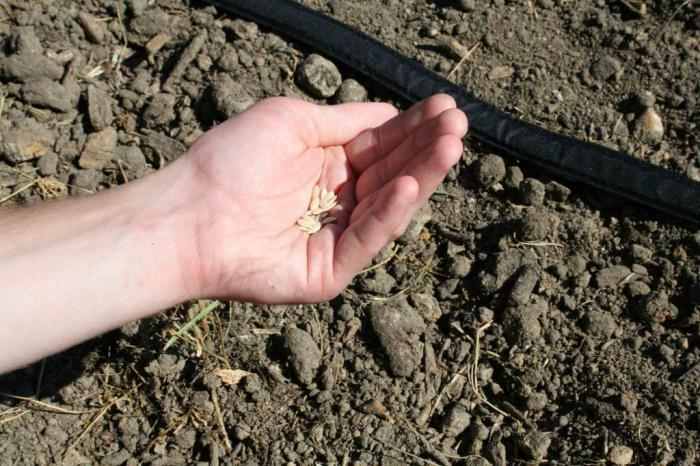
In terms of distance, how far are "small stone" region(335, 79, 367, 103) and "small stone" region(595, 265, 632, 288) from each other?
1.16m

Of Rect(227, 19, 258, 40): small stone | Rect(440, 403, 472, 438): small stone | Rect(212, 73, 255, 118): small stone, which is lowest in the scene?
Rect(440, 403, 472, 438): small stone

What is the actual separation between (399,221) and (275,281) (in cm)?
40

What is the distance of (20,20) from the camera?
130 inches

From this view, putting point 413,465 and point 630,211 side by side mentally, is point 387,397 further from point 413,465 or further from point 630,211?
point 630,211

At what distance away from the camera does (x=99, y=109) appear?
3098 millimetres

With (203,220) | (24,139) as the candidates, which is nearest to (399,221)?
(203,220)

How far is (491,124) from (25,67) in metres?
1.88

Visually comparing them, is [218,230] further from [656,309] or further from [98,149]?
[656,309]

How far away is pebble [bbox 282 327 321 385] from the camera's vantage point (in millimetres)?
2615

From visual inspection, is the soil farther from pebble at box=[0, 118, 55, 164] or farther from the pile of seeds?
the pile of seeds

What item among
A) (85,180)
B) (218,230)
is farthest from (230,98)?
(218,230)

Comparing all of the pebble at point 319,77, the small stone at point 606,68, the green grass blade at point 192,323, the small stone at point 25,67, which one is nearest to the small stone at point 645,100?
the small stone at point 606,68

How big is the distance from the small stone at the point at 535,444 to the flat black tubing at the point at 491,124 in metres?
0.98

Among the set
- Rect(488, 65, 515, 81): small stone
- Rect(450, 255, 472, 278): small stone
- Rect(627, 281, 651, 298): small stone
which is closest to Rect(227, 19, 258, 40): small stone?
Rect(488, 65, 515, 81): small stone
